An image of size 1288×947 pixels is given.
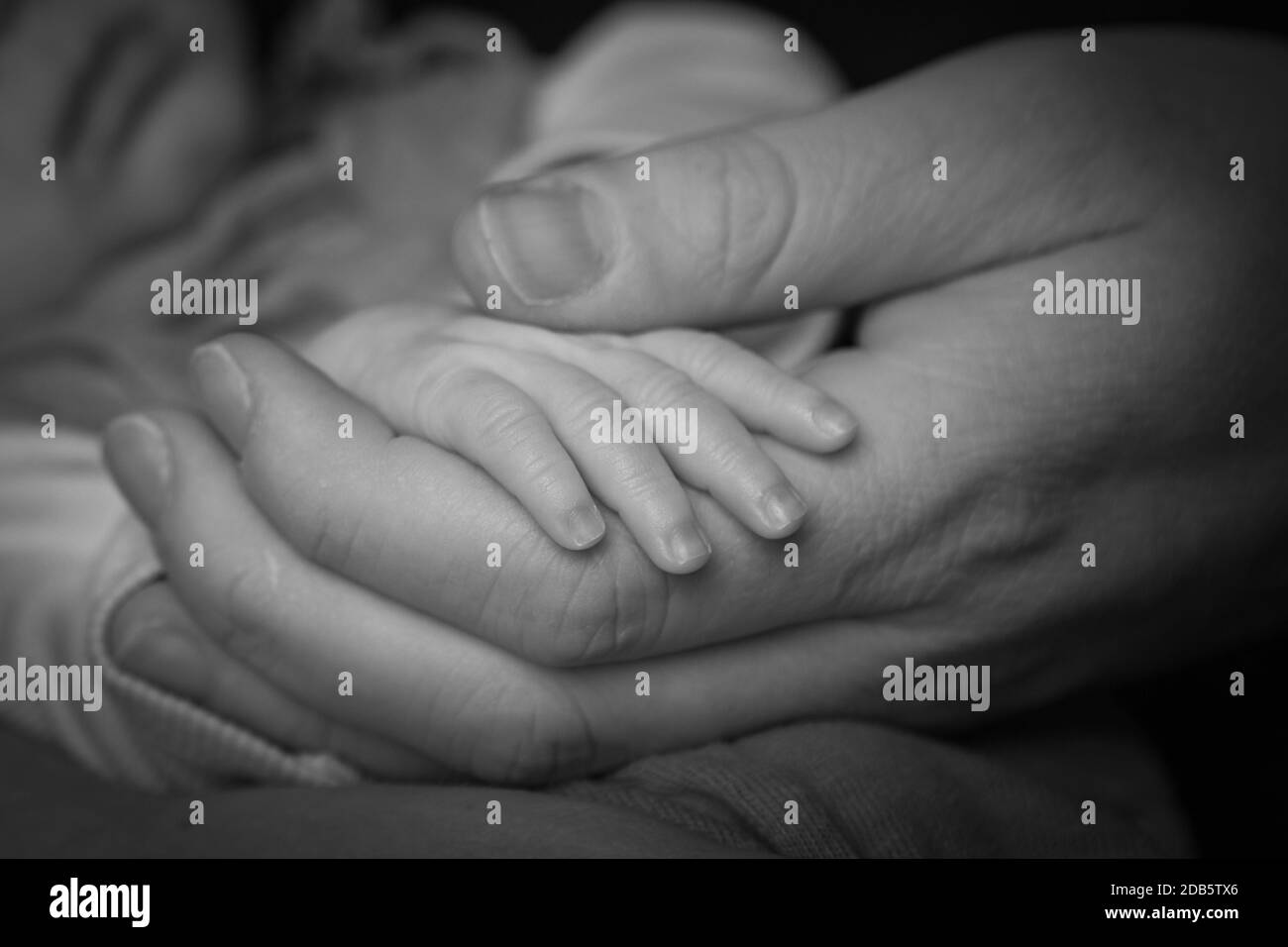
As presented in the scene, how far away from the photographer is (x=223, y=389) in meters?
0.67

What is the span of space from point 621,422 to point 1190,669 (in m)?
0.63

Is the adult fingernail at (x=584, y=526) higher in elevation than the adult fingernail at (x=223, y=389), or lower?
lower

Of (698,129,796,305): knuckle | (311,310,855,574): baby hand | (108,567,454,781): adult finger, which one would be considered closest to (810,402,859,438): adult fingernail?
(311,310,855,574): baby hand

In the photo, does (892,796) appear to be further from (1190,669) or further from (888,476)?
(1190,669)

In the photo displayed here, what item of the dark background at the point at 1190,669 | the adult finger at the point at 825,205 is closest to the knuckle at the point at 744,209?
the adult finger at the point at 825,205

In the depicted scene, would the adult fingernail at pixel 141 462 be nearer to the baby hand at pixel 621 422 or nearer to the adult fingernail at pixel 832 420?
the baby hand at pixel 621 422

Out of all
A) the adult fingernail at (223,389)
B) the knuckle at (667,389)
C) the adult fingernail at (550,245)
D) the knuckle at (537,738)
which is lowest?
the knuckle at (537,738)

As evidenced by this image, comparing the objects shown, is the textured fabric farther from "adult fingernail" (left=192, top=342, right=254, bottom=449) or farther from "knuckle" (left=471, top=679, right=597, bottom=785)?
"adult fingernail" (left=192, top=342, right=254, bottom=449)

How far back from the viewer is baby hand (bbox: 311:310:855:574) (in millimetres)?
585

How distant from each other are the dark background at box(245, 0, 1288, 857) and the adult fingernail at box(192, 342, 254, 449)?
593 mm

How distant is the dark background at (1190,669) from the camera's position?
87cm

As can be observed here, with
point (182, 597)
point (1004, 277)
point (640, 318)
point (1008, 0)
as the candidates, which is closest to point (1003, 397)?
point (1004, 277)

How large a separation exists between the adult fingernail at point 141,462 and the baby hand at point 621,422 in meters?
0.13
